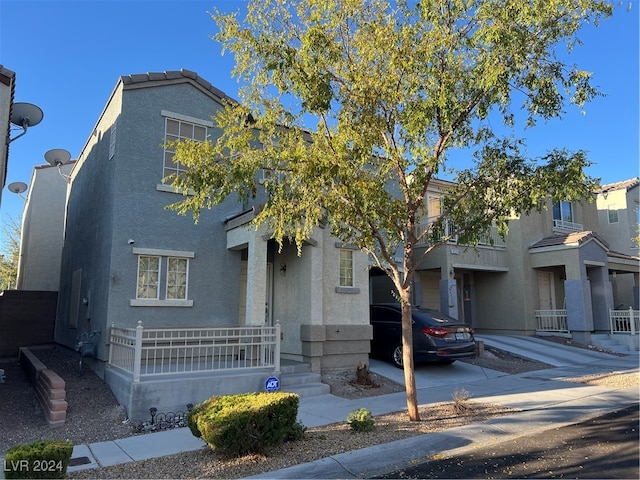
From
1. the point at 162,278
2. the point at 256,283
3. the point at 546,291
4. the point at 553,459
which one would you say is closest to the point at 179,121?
the point at 162,278

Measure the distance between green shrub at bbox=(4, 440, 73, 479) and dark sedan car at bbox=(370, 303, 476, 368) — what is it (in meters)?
8.53

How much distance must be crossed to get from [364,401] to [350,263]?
4.19 metres

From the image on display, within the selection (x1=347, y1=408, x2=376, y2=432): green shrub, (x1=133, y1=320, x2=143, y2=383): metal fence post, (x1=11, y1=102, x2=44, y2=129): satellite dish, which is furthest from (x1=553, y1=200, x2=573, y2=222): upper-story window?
(x1=11, y1=102, x2=44, y2=129): satellite dish

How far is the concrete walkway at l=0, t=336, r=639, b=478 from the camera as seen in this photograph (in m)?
5.86

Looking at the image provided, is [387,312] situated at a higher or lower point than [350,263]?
lower

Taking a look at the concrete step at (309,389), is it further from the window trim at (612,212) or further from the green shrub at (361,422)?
the window trim at (612,212)

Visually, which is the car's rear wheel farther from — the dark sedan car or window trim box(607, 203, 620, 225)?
window trim box(607, 203, 620, 225)

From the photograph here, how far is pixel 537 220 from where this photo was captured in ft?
67.1

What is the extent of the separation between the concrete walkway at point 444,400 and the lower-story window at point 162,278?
3765 mm

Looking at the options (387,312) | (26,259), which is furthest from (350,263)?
(26,259)

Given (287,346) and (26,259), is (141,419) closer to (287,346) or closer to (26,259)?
(287,346)

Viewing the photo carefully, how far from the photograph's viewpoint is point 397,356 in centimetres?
1258

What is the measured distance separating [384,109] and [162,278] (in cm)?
629

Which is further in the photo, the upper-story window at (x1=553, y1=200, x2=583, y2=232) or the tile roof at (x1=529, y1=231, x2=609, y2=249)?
the upper-story window at (x1=553, y1=200, x2=583, y2=232)
